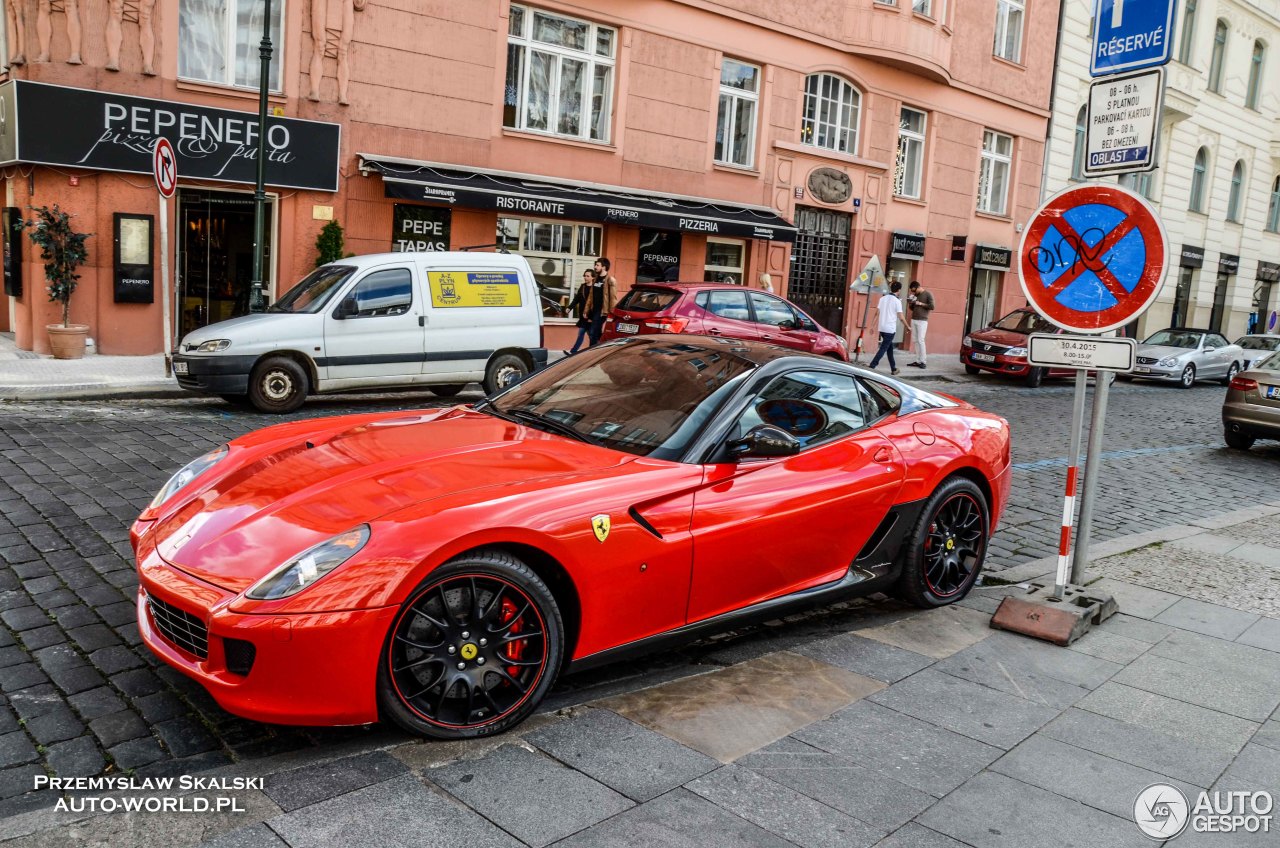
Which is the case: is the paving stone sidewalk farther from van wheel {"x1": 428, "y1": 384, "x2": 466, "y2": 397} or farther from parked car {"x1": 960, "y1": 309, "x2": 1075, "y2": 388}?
parked car {"x1": 960, "y1": 309, "x2": 1075, "y2": 388}

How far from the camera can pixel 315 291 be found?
11.7 meters

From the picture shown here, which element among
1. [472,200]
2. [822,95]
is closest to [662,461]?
[472,200]

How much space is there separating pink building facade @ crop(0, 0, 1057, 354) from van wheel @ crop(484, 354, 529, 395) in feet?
16.5

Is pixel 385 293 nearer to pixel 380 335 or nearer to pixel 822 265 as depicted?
pixel 380 335

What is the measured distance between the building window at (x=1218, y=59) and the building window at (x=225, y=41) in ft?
100

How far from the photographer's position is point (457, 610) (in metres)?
3.50

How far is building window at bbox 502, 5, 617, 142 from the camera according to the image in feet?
59.8

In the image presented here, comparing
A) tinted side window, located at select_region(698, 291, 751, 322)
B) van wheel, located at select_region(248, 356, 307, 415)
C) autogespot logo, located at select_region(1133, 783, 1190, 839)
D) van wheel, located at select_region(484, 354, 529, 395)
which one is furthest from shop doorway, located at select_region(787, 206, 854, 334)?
autogespot logo, located at select_region(1133, 783, 1190, 839)

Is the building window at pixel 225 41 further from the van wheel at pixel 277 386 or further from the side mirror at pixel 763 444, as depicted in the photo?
the side mirror at pixel 763 444

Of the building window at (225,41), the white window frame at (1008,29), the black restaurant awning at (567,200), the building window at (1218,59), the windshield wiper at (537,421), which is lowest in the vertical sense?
the windshield wiper at (537,421)

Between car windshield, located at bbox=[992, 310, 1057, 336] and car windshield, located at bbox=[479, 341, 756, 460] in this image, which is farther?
car windshield, located at bbox=[992, 310, 1057, 336]

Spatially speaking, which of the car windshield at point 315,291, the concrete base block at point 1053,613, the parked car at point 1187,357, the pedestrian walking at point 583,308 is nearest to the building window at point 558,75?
the pedestrian walking at point 583,308

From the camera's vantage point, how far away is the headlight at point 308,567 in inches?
129

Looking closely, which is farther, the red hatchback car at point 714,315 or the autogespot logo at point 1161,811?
the red hatchback car at point 714,315
